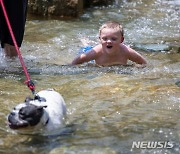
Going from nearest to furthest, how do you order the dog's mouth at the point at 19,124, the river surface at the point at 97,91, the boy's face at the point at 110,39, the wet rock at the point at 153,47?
the dog's mouth at the point at 19,124, the river surface at the point at 97,91, the boy's face at the point at 110,39, the wet rock at the point at 153,47

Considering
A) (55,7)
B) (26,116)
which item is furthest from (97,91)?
(55,7)

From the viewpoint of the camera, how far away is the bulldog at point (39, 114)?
2.64 metres

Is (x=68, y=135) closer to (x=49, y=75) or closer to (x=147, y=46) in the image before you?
(x=49, y=75)

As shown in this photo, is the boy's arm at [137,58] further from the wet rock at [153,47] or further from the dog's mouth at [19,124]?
the dog's mouth at [19,124]

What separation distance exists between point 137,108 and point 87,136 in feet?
Result: 2.08

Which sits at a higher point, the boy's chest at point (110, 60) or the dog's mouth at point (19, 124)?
the dog's mouth at point (19, 124)

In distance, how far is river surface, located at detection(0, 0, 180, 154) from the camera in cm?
279

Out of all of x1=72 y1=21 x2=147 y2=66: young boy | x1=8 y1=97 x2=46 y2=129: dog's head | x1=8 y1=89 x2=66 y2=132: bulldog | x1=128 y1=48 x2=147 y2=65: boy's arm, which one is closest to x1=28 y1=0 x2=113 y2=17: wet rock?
x1=72 y1=21 x2=147 y2=66: young boy

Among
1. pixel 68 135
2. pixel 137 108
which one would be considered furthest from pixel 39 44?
pixel 68 135

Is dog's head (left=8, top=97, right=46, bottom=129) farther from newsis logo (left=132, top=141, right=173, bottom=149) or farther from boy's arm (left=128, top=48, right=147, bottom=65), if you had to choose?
boy's arm (left=128, top=48, right=147, bottom=65)

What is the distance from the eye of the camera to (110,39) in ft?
16.3

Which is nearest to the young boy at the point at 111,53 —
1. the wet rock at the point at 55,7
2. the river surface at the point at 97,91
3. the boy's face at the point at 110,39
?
the boy's face at the point at 110,39

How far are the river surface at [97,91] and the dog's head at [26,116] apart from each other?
156mm

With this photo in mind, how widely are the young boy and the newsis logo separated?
231cm
